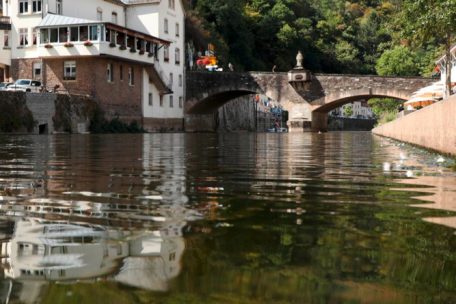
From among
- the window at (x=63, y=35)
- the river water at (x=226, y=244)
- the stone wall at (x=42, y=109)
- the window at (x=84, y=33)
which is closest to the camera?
the river water at (x=226, y=244)

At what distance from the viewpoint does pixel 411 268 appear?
245cm

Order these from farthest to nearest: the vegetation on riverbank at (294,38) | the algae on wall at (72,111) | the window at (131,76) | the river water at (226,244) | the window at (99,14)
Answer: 1. the vegetation on riverbank at (294,38)
2. the window at (131,76)
3. the window at (99,14)
4. the algae on wall at (72,111)
5. the river water at (226,244)

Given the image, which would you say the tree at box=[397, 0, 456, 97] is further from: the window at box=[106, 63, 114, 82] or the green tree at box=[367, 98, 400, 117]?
the green tree at box=[367, 98, 400, 117]

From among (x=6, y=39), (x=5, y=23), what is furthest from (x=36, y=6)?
(x=6, y=39)

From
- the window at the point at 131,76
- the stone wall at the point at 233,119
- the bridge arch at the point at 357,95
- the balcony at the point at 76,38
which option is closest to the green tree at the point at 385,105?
the bridge arch at the point at 357,95

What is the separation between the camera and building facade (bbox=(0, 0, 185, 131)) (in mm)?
43219

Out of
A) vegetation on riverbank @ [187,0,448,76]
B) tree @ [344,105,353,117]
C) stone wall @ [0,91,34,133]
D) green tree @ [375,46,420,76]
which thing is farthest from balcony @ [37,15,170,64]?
tree @ [344,105,353,117]

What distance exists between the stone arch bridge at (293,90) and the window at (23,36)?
17.3m

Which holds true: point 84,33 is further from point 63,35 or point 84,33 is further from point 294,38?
point 294,38

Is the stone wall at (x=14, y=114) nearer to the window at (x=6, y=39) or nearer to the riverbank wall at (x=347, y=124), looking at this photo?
the window at (x=6, y=39)

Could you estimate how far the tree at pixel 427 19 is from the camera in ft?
61.2

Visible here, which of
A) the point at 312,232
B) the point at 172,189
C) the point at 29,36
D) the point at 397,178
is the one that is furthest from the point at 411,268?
the point at 29,36

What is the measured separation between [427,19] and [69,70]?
29803 mm

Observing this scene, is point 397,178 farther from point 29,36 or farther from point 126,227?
point 29,36
